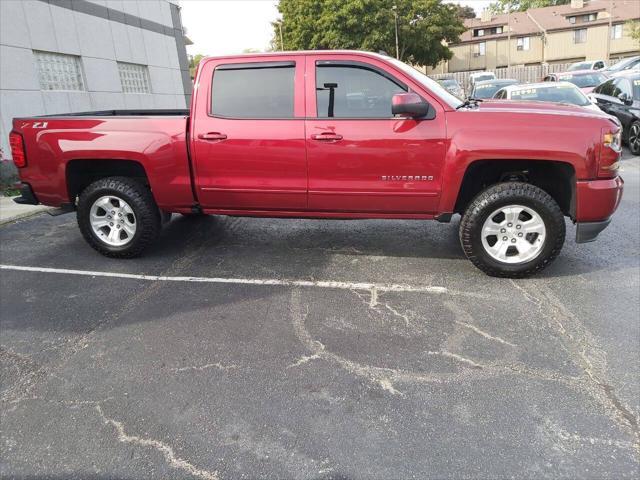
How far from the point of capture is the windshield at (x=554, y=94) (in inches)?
372

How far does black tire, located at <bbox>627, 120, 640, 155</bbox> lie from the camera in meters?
10.4

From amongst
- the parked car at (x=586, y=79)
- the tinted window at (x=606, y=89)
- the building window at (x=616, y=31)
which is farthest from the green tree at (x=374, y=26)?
the tinted window at (x=606, y=89)

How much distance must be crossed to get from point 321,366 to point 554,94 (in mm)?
8779

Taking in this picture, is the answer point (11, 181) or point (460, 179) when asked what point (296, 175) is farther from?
point (11, 181)

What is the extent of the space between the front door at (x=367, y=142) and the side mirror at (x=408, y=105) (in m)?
0.15

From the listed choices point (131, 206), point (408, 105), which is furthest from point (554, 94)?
point (131, 206)

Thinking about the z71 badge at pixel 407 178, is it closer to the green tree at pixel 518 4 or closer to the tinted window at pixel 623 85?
the tinted window at pixel 623 85

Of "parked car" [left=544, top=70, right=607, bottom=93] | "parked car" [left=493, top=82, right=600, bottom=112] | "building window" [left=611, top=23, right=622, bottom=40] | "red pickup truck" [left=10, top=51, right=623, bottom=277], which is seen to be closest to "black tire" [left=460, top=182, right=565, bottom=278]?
"red pickup truck" [left=10, top=51, right=623, bottom=277]

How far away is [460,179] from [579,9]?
6190 centimetres

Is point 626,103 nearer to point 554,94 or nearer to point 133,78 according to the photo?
point 554,94

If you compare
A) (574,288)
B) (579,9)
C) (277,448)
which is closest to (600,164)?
(574,288)

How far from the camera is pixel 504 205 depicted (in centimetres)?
416

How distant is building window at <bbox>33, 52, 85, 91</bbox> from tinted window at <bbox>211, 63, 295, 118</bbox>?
809 centimetres

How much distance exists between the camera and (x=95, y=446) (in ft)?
8.09
